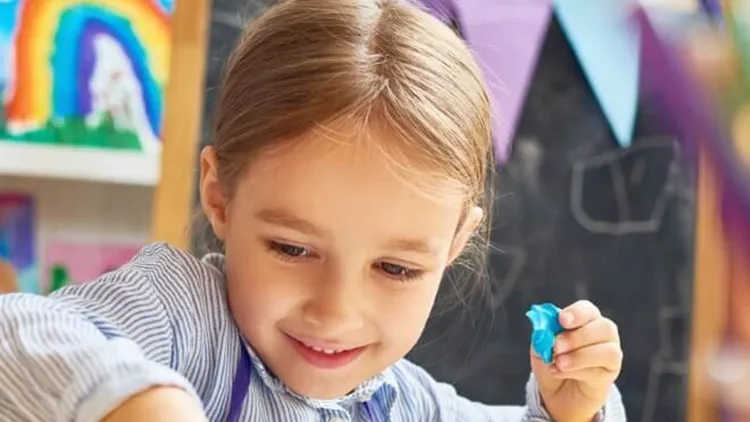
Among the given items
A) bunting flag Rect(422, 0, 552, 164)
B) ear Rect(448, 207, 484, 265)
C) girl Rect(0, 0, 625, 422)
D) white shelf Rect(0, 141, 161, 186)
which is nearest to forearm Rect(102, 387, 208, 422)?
girl Rect(0, 0, 625, 422)

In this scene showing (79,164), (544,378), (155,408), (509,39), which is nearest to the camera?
(155,408)

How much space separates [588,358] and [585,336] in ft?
0.07

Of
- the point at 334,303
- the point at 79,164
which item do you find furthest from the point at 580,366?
the point at 79,164

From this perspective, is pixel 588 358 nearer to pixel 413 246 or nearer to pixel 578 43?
pixel 413 246

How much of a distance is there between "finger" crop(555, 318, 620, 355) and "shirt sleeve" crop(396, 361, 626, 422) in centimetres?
10

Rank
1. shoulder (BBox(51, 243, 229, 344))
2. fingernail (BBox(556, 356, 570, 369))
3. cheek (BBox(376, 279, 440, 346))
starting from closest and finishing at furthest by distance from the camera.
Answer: shoulder (BBox(51, 243, 229, 344)) < cheek (BBox(376, 279, 440, 346)) < fingernail (BBox(556, 356, 570, 369))

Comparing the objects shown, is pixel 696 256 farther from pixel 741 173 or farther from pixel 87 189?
pixel 87 189

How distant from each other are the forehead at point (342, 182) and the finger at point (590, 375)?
0.23 m

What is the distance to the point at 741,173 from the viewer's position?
7.60 feet

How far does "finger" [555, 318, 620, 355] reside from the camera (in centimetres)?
87

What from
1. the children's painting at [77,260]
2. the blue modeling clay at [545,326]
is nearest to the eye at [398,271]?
the blue modeling clay at [545,326]

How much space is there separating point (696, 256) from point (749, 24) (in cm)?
50

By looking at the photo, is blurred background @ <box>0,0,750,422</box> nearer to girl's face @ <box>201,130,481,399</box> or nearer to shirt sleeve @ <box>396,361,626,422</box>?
shirt sleeve @ <box>396,361,626,422</box>

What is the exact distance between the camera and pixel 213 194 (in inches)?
32.4
